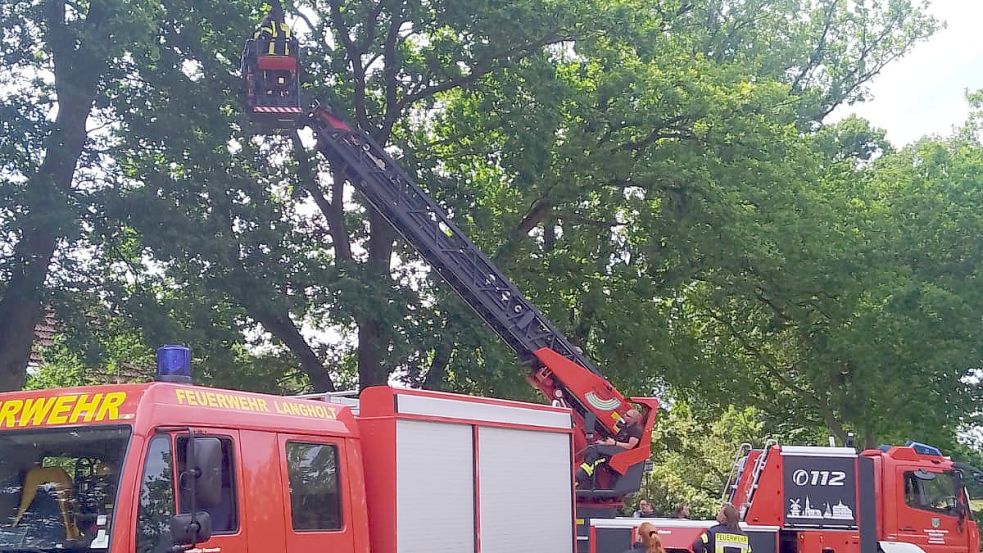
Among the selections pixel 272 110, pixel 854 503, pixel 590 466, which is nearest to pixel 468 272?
pixel 590 466

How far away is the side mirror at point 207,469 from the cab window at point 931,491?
893cm

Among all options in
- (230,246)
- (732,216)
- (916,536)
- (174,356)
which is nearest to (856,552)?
(916,536)

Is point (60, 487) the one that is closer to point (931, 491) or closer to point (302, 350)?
point (931, 491)

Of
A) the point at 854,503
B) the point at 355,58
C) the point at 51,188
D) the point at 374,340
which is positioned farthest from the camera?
the point at 355,58

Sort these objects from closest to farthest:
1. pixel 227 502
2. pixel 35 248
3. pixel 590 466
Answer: pixel 227 502 → pixel 590 466 → pixel 35 248

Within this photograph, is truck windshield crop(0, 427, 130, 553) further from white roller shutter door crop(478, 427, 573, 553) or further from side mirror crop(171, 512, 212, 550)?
white roller shutter door crop(478, 427, 573, 553)

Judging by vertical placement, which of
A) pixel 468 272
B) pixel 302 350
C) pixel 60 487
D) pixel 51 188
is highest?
pixel 51 188

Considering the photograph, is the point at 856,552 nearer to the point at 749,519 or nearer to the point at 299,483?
the point at 749,519

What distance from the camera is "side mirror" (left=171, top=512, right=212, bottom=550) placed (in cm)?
574

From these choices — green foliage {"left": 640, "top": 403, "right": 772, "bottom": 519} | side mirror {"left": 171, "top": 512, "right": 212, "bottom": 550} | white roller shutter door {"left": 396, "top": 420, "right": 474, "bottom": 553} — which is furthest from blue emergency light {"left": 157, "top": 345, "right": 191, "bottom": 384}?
green foliage {"left": 640, "top": 403, "right": 772, "bottom": 519}

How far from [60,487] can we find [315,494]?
1793 mm

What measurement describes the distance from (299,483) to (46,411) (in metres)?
1.73

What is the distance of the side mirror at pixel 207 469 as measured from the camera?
619cm

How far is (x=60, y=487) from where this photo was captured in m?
6.06
